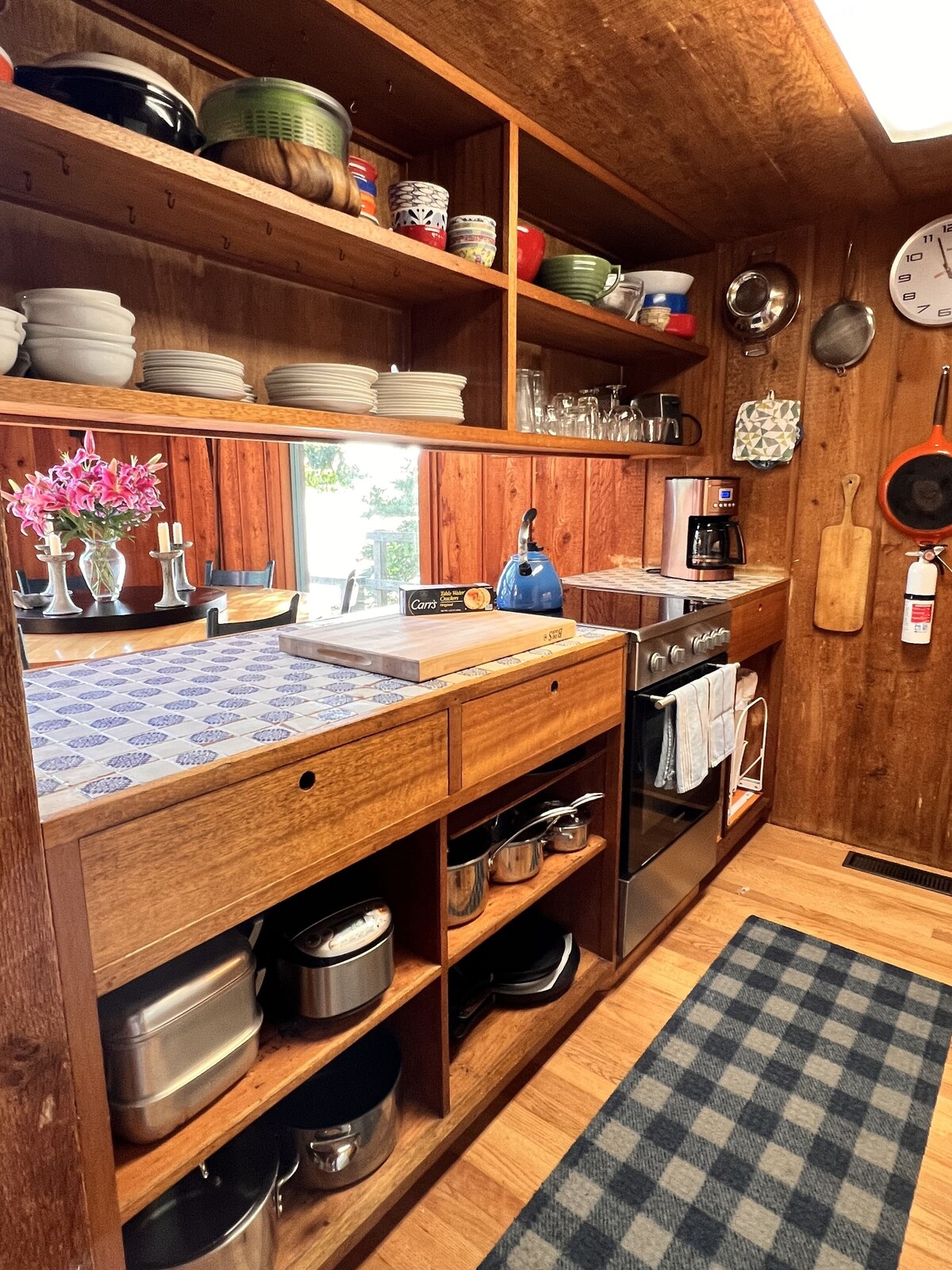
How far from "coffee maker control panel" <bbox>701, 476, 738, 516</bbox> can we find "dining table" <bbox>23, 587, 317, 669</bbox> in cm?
144

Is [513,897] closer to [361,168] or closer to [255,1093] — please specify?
[255,1093]

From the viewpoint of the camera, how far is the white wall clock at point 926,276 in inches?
89.0

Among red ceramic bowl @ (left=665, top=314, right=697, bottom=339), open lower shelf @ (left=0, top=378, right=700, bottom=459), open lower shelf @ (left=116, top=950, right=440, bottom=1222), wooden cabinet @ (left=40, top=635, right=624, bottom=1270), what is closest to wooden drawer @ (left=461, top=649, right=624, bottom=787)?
wooden cabinet @ (left=40, top=635, right=624, bottom=1270)

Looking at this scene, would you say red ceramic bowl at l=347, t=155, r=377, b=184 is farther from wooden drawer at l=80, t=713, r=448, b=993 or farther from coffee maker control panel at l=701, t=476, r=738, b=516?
coffee maker control panel at l=701, t=476, r=738, b=516

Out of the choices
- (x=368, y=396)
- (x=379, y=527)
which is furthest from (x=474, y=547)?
(x=368, y=396)

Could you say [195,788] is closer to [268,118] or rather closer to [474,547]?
[268,118]

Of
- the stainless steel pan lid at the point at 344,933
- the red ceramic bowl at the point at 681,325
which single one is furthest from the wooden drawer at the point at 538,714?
the red ceramic bowl at the point at 681,325

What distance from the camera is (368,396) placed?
1384 mm

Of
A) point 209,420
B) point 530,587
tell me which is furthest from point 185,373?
point 530,587

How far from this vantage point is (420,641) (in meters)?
1.46

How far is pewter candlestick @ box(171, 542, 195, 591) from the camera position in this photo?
1593 millimetres

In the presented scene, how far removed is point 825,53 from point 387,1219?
8.10 feet

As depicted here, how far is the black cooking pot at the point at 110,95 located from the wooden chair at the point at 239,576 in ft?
2.77

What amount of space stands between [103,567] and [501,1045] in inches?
52.1
